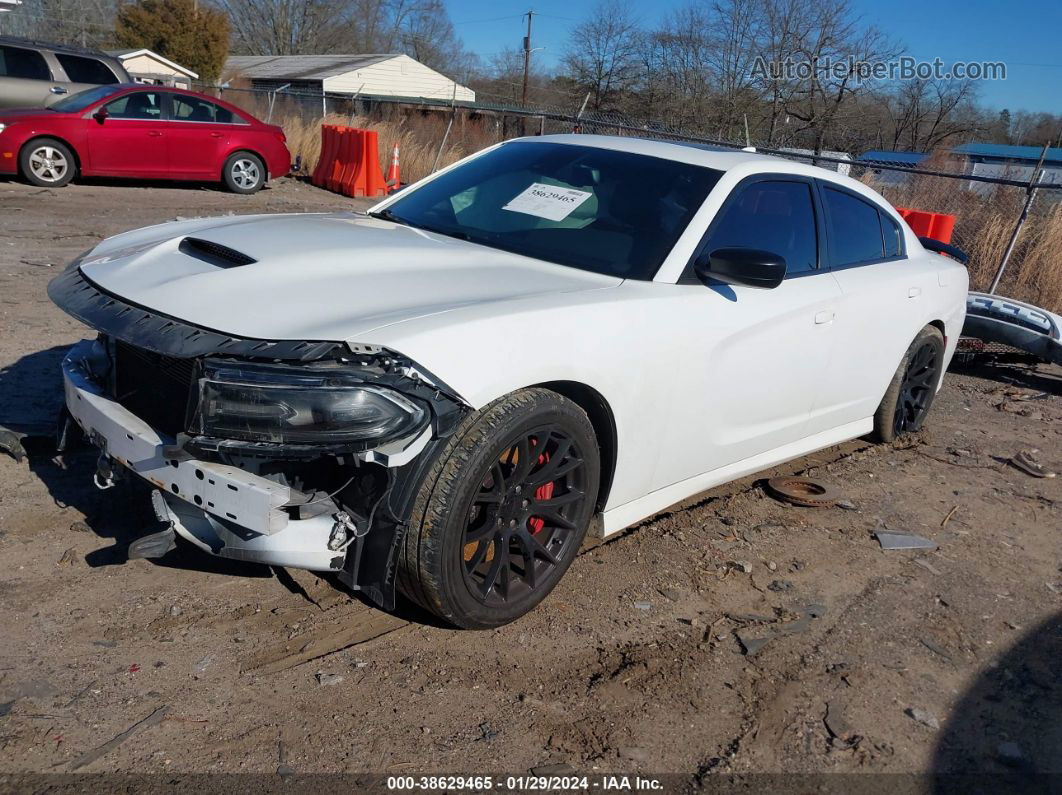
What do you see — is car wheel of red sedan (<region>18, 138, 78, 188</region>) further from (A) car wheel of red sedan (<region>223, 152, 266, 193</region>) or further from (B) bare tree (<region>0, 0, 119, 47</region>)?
(B) bare tree (<region>0, 0, 119, 47</region>)

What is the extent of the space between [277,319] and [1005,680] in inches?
113

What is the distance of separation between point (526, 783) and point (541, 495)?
109 centimetres

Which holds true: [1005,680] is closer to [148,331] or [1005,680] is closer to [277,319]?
[277,319]

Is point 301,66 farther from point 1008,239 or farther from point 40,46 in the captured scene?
point 1008,239

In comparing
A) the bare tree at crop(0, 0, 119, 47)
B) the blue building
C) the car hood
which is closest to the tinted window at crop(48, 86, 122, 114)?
the blue building

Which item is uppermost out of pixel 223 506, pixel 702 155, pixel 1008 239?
pixel 702 155

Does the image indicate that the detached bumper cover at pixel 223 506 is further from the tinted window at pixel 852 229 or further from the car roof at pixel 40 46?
the car roof at pixel 40 46

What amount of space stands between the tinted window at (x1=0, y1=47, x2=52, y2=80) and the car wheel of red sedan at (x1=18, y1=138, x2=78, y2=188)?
2714 mm

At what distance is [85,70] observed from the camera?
15336mm

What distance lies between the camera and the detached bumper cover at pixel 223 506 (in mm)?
2721

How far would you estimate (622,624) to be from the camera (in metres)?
3.44

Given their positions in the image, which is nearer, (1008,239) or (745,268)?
(745,268)

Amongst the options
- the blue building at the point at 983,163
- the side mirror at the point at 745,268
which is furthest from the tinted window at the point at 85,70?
the side mirror at the point at 745,268

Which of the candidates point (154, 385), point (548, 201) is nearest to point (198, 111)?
point (548, 201)
